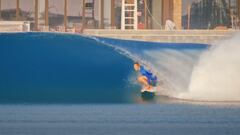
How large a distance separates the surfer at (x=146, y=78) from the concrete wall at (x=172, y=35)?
194 centimetres

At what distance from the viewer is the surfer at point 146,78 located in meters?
30.4

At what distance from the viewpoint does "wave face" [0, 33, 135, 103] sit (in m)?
31.4

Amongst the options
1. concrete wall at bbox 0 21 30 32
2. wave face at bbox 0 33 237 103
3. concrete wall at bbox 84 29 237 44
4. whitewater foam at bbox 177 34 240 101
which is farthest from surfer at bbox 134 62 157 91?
concrete wall at bbox 0 21 30 32

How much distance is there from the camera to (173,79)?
3142cm

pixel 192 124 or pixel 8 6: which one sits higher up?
pixel 8 6

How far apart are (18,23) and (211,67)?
6.91 m

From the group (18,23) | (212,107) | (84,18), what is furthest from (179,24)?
(212,107)

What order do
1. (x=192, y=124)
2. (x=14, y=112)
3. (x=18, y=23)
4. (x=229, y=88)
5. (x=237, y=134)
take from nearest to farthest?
(x=237, y=134), (x=192, y=124), (x=14, y=112), (x=229, y=88), (x=18, y=23)

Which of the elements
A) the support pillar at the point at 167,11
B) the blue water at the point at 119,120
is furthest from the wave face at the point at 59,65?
Result: the blue water at the point at 119,120

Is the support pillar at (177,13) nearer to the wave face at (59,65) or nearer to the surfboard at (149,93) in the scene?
the wave face at (59,65)

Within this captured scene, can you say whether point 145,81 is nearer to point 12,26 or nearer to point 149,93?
point 149,93

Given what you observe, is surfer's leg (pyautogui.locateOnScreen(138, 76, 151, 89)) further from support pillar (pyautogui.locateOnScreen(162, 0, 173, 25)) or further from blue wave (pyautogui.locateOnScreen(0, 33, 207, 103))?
support pillar (pyautogui.locateOnScreen(162, 0, 173, 25))

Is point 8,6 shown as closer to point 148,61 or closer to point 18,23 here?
point 18,23

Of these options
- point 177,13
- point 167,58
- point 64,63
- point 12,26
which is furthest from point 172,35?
point 12,26
